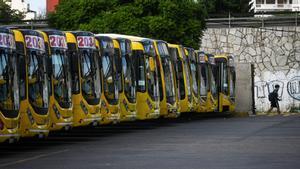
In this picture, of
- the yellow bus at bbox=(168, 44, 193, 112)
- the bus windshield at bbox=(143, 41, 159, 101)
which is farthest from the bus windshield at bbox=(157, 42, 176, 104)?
the yellow bus at bbox=(168, 44, 193, 112)

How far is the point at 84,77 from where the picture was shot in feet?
76.2

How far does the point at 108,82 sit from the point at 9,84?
7.52 metres

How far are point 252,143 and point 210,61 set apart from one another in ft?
72.9

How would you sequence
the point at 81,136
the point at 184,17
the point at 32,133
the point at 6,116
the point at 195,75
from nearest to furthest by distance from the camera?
1. the point at 6,116
2. the point at 32,133
3. the point at 81,136
4. the point at 195,75
5. the point at 184,17

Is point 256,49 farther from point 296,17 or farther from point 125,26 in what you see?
point 125,26

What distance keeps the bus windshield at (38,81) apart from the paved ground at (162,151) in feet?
3.54

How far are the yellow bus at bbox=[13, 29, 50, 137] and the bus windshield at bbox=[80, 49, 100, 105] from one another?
9.86 ft

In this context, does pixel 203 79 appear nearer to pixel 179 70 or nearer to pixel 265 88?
pixel 179 70

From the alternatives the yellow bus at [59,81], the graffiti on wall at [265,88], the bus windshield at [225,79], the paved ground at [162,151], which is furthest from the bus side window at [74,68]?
the graffiti on wall at [265,88]

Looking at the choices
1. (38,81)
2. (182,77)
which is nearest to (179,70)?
(182,77)

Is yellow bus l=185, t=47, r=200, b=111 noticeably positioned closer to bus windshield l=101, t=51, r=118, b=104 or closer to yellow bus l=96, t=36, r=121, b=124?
yellow bus l=96, t=36, r=121, b=124

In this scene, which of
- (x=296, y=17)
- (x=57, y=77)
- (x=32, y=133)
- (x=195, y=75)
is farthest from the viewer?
(x=296, y=17)

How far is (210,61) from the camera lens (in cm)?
4222

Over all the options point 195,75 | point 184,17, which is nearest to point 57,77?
point 195,75
